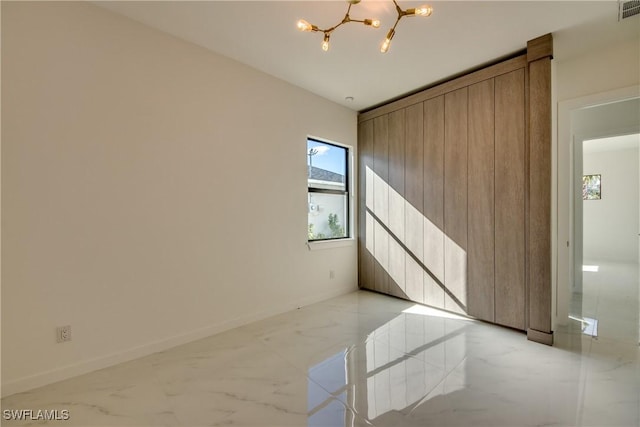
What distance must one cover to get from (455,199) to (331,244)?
1.70 metres

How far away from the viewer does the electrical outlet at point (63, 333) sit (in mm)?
2004

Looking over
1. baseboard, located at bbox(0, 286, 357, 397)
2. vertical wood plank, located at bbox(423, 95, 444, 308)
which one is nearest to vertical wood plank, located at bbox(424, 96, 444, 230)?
vertical wood plank, located at bbox(423, 95, 444, 308)

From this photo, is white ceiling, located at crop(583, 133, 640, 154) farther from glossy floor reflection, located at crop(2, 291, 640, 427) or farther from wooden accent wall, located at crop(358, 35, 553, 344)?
glossy floor reflection, located at crop(2, 291, 640, 427)

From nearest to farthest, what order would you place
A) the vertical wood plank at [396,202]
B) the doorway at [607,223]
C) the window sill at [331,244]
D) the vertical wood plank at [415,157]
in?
the doorway at [607,223]
the vertical wood plank at [415,157]
the window sill at [331,244]
the vertical wood plank at [396,202]

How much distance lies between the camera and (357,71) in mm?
3107

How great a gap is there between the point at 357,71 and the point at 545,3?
163 centimetres

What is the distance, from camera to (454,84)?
3205 millimetres

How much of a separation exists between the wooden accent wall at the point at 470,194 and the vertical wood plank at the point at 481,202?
0.01m

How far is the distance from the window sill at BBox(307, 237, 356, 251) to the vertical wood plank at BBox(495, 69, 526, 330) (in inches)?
76.4

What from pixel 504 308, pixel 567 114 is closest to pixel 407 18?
pixel 567 114

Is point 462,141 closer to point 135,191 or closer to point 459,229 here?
point 459,229

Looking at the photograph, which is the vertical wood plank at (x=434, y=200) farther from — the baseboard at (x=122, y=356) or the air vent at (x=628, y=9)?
the baseboard at (x=122, y=356)

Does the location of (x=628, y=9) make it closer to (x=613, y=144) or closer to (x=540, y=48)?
(x=540, y=48)

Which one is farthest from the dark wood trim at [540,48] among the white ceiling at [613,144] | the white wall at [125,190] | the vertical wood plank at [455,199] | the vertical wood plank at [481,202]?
the white ceiling at [613,144]
